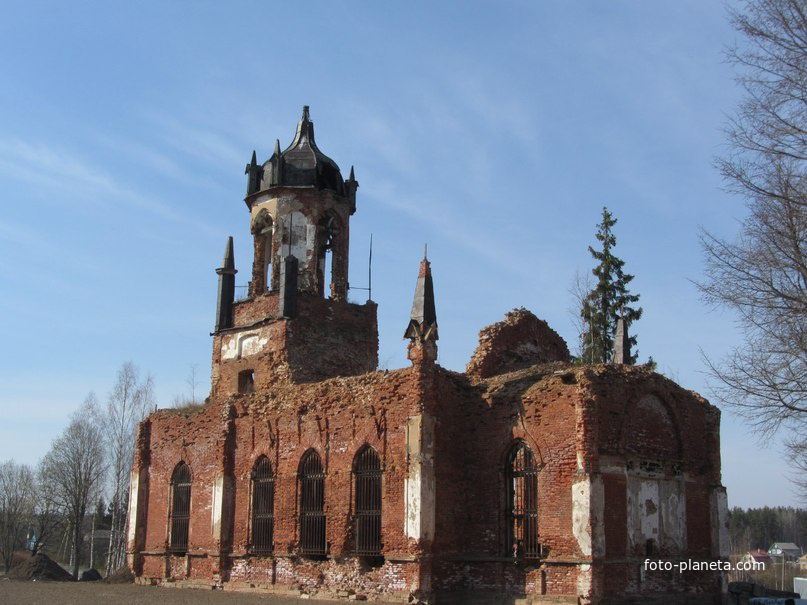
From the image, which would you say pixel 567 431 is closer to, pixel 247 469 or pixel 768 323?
pixel 768 323

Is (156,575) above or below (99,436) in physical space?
below

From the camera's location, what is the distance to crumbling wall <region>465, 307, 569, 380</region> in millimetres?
20625

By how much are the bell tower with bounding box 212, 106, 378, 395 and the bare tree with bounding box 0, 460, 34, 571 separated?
107 feet

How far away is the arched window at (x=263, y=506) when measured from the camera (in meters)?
21.4

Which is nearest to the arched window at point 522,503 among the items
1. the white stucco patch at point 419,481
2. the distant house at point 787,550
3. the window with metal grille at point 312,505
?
the white stucco patch at point 419,481

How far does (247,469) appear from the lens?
22.1 metres

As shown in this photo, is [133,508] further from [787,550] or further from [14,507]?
[787,550]

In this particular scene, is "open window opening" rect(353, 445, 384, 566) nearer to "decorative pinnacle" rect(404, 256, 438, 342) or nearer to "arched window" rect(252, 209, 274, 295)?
"decorative pinnacle" rect(404, 256, 438, 342)

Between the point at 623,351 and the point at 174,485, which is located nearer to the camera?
the point at 623,351

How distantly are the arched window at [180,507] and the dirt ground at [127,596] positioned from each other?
4.13 ft

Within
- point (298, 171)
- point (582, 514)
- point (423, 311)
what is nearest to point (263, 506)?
point (423, 311)

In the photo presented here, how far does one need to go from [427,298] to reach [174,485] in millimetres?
9815

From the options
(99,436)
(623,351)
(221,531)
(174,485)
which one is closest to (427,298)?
(623,351)

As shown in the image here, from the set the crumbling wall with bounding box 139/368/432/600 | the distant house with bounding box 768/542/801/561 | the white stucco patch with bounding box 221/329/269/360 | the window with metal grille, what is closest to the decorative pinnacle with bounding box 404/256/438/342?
the crumbling wall with bounding box 139/368/432/600
